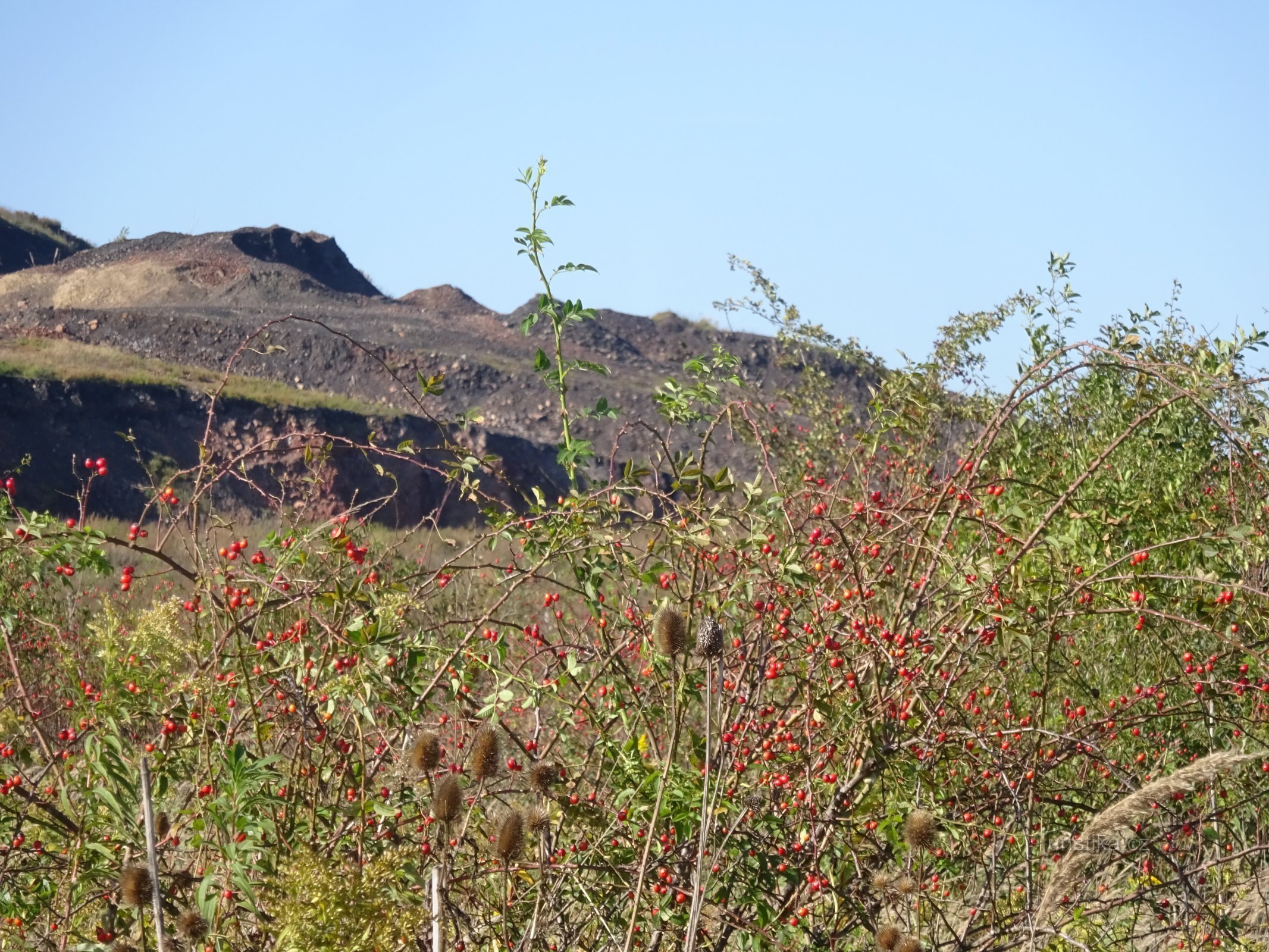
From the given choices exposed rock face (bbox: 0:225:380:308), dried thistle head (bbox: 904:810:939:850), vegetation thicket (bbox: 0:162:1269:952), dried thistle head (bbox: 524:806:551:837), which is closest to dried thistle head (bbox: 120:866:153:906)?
vegetation thicket (bbox: 0:162:1269:952)

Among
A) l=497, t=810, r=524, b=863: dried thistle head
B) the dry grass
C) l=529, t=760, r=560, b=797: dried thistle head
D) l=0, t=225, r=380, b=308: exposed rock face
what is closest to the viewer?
l=497, t=810, r=524, b=863: dried thistle head

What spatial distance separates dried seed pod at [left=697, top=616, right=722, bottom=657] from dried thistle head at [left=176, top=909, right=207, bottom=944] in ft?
3.22

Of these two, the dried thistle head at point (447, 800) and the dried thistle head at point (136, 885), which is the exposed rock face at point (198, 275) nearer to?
the dried thistle head at point (136, 885)

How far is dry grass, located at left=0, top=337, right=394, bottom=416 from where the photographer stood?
24.3m

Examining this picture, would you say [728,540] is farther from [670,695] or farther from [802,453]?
[802,453]

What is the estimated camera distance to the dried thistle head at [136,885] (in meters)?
2.02

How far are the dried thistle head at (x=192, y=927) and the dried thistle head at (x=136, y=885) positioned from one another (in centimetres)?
7

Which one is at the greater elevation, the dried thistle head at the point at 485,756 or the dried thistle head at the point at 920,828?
the dried thistle head at the point at 485,756

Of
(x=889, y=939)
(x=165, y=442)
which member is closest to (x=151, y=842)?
(x=889, y=939)

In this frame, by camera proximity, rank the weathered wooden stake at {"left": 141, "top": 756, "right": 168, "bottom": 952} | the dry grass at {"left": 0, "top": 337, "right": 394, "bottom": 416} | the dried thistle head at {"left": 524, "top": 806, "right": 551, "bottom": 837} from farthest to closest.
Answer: the dry grass at {"left": 0, "top": 337, "right": 394, "bottom": 416}, the dried thistle head at {"left": 524, "top": 806, "right": 551, "bottom": 837}, the weathered wooden stake at {"left": 141, "top": 756, "right": 168, "bottom": 952}

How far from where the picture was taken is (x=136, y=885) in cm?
204

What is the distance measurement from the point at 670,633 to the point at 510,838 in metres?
0.43

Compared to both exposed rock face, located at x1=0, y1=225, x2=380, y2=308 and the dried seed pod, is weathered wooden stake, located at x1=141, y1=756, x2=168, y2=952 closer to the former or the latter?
the dried seed pod

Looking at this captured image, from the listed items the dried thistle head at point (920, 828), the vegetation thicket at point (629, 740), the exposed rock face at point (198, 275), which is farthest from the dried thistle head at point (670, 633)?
the exposed rock face at point (198, 275)
